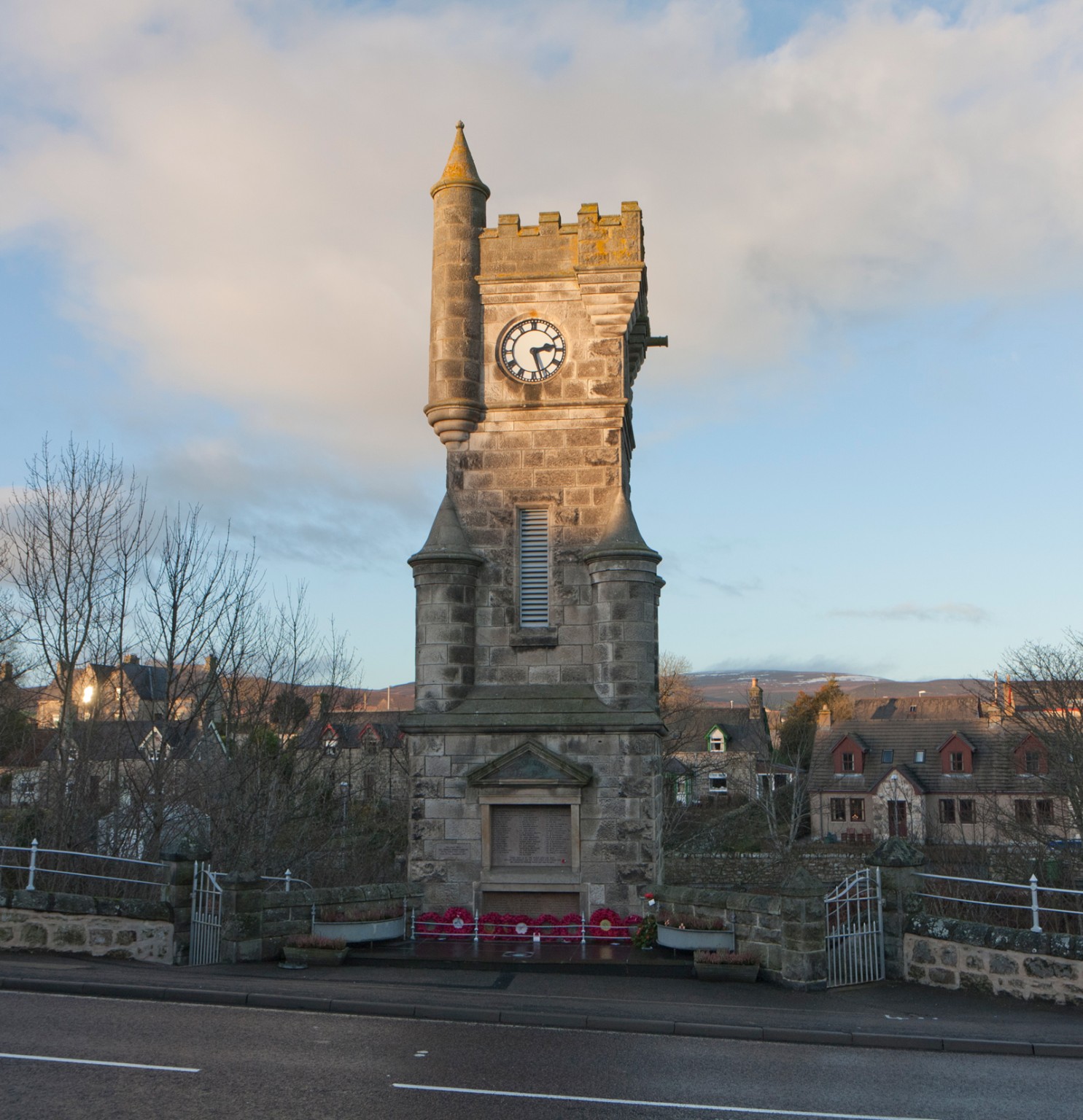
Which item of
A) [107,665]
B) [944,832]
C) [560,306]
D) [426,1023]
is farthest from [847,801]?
[426,1023]

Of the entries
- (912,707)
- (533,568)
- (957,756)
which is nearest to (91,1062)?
(533,568)

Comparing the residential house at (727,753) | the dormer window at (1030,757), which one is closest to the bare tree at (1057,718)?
the dormer window at (1030,757)

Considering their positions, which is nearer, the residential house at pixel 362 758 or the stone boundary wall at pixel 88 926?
the stone boundary wall at pixel 88 926

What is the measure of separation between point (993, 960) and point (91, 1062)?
9.62 metres

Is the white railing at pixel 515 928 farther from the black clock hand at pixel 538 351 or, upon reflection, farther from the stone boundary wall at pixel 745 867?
the stone boundary wall at pixel 745 867

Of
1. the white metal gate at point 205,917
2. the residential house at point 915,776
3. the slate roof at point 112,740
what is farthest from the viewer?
the residential house at point 915,776

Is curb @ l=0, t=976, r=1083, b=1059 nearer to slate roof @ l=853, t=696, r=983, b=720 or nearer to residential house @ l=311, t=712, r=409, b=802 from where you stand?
residential house @ l=311, t=712, r=409, b=802

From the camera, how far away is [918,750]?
60.0 meters

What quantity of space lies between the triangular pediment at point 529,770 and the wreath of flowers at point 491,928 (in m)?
1.97

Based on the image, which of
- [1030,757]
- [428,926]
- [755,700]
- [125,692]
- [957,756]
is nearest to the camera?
[428,926]

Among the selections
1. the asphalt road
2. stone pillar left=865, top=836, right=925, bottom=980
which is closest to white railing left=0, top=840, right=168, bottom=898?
the asphalt road

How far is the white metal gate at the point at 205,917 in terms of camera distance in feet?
44.1

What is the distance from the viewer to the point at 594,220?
680 inches

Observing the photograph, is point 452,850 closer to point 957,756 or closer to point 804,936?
point 804,936
